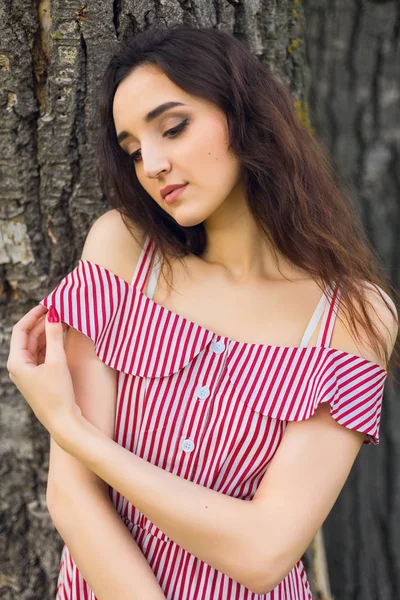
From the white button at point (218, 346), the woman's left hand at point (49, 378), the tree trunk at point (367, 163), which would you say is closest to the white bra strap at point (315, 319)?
the white button at point (218, 346)

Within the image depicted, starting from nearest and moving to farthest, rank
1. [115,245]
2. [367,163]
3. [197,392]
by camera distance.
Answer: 1. [197,392]
2. [115,245]
3. [367,163]

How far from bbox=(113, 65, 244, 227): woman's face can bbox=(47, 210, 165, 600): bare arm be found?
1.47ft

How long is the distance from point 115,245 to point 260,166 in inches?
17.4

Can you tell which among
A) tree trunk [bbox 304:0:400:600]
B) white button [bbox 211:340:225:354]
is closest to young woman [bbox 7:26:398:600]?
white button [bbox 211:340:225:354]

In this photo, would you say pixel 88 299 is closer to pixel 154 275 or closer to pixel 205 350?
pixel 154 275

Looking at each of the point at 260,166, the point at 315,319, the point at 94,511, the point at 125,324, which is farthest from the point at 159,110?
the point at 94,511

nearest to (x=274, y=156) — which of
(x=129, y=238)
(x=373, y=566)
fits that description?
(x=129, y=238)

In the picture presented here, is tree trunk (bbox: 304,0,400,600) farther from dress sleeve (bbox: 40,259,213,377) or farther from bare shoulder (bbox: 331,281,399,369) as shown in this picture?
dress sleeve (bbox: 40,259,213,377)

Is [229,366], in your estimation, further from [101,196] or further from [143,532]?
[101,196]

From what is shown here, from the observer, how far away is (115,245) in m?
1.85

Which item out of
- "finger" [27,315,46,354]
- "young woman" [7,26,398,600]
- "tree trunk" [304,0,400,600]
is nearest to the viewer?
"young woman" [7,26,398,600]

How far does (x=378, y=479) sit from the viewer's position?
9.49ft

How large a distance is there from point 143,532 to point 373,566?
5.24ft

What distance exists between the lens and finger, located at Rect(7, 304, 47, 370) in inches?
68.0
